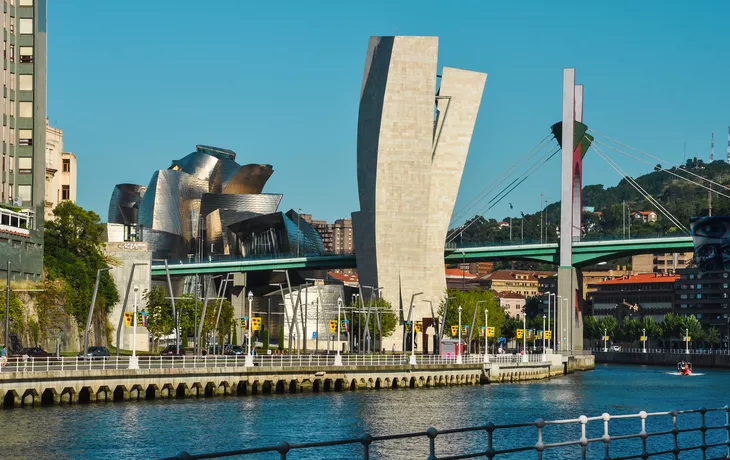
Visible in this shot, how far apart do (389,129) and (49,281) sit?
56.5 meters

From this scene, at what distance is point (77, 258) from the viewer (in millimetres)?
104562


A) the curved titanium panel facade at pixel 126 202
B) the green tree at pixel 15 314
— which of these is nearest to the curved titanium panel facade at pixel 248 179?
the curved titanium panel facade at pixel 126 202

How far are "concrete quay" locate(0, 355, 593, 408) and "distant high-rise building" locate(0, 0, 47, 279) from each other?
75.7 ft

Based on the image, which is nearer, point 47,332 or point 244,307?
point 47,332

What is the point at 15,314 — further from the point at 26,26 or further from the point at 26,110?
the point at 26,26

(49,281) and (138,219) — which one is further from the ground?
(138,219)

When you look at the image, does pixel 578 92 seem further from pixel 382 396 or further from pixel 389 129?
pixel 382 396

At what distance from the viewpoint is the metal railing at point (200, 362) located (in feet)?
200

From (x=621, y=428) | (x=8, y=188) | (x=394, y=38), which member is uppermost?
(x=394, y=38)

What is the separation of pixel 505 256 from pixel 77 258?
177 feet

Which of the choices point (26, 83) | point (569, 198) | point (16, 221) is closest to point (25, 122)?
point (26, 83)

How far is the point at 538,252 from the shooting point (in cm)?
14175

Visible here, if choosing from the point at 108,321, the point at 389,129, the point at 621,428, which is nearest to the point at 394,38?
the point at 389,129

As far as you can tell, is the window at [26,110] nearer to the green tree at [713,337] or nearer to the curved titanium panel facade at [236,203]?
the curved titanium panel facade at [236,203]
